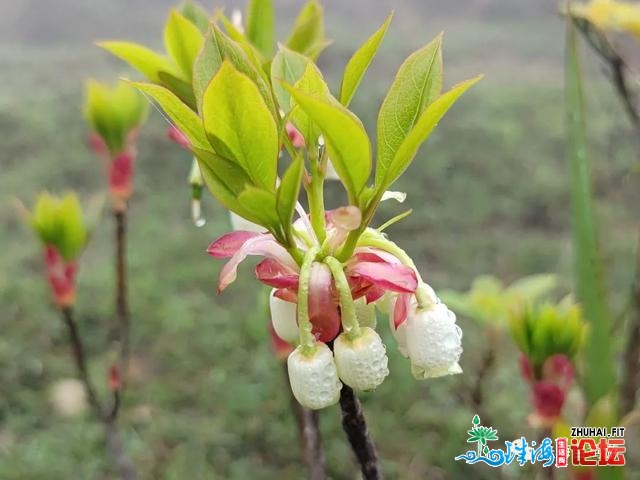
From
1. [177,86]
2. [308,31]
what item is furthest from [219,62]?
[308,31]

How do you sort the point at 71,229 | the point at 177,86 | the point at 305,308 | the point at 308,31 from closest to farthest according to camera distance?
the point at 305,308 < the point at 177,86 < the point at 308,31 < the point at 71,229

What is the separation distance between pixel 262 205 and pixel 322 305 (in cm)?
6

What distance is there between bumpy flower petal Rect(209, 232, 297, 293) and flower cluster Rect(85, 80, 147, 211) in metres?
0.53

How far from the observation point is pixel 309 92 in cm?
38

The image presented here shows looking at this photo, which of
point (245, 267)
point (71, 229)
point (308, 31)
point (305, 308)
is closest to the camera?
point (305, 308)

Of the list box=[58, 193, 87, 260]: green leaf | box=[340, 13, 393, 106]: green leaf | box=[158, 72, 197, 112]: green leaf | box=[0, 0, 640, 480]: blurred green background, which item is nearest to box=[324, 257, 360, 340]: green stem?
box=[340, 13, 393, 106]: green leaf

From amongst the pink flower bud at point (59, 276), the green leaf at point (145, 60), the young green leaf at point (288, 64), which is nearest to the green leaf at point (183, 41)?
the green leaf at point (145, 60)

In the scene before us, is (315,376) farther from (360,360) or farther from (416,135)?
(416,135)

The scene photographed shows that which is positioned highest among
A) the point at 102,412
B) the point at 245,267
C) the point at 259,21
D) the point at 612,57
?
the point at 245,267

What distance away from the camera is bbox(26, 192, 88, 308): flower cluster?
0.80m

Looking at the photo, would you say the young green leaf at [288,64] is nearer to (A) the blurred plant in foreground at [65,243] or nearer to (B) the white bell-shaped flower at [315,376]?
(B) the white bell-shaped flower at [315,376]

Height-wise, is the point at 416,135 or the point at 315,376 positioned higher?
the point at 416,135

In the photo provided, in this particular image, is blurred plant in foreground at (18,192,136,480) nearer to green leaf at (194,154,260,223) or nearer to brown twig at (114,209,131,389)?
brown twig at (114,209,131,389)

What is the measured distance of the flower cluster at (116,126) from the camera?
855mm
